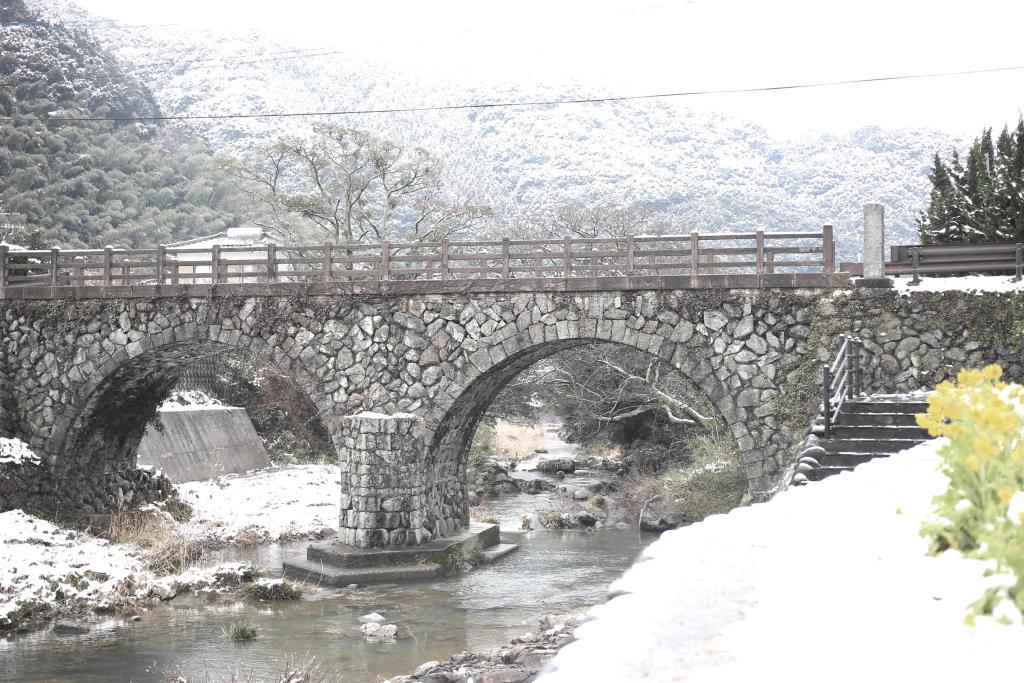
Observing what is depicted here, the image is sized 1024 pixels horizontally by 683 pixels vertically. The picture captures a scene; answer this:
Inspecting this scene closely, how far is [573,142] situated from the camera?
Result: 99938 mm

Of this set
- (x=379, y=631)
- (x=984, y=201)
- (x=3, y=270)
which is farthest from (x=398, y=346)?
(x=984, y=201)

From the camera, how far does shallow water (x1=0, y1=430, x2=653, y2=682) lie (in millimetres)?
12961

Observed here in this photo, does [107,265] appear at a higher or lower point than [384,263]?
higher

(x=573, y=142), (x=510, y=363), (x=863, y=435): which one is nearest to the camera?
(x=863, y=435)

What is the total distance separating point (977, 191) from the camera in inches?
940

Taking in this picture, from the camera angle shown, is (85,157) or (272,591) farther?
(85,157)

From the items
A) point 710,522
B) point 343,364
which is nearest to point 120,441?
point 343,364

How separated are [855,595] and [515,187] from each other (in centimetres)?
8857

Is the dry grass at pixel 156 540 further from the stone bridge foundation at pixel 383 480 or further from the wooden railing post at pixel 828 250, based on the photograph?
the wooden railing post at pixel 828 250

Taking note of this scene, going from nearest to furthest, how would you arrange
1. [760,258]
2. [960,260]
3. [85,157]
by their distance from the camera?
[960,260] → [760,258] → [85,157]

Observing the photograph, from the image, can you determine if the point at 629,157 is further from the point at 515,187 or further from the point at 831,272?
the point at 831,272

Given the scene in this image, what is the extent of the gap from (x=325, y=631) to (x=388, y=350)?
624 cm

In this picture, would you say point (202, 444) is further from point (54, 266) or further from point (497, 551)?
point (497, 551)

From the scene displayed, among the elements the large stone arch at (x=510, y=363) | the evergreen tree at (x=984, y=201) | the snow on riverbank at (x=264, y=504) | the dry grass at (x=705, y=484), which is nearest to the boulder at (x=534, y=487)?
the dry grass at (x=705, y=484)
